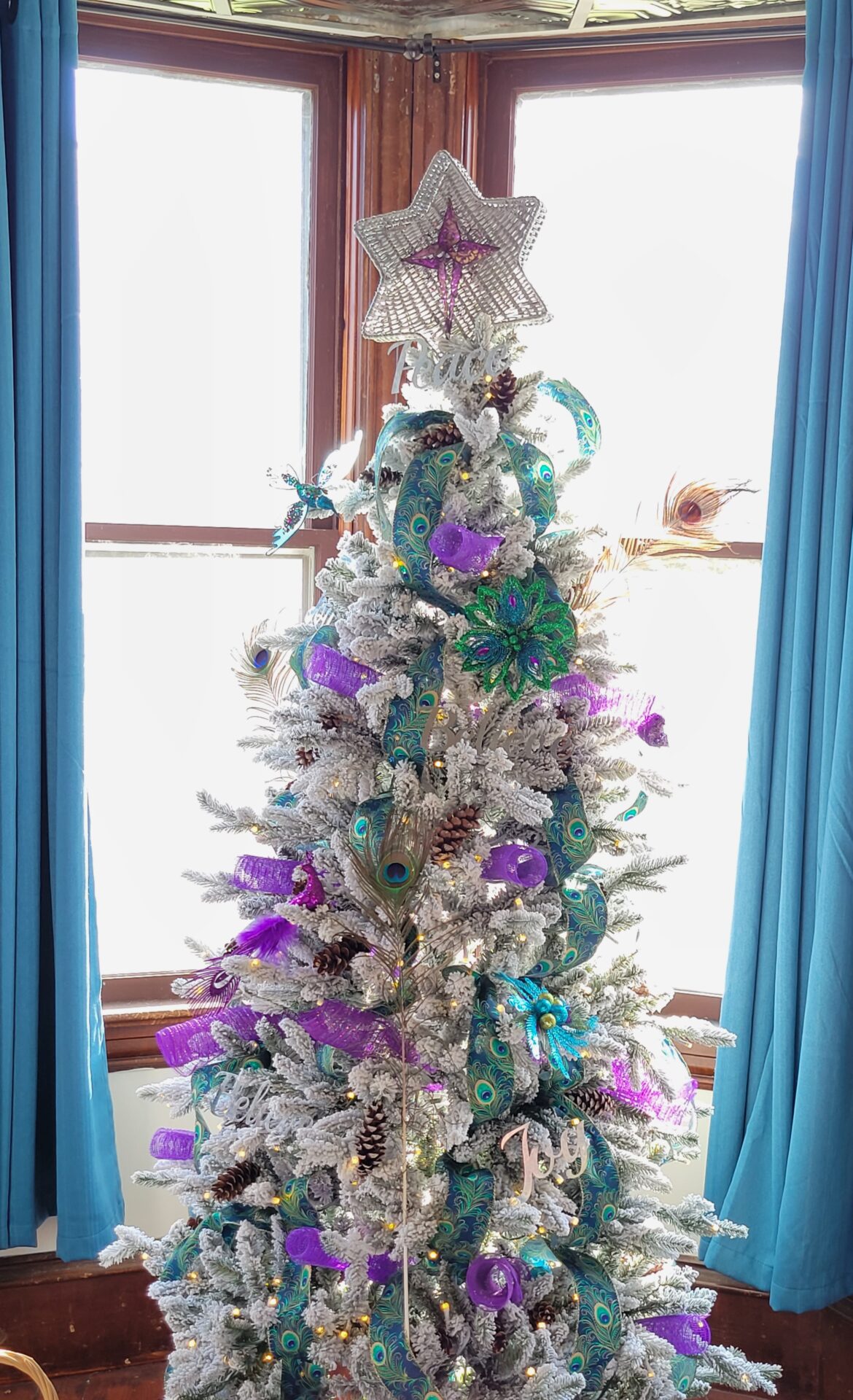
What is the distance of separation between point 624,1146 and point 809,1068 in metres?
0.52

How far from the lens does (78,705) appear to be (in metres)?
1.87

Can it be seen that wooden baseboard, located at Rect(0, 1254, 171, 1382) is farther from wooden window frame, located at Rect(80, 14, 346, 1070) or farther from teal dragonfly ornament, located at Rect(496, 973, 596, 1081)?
teal dragonfly ornament, located at Rect(496, 973, 596, 1081)

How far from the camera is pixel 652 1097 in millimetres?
1482

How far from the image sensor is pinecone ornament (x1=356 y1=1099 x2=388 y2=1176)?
1.29m

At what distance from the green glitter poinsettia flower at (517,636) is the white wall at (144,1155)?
3.80 ft

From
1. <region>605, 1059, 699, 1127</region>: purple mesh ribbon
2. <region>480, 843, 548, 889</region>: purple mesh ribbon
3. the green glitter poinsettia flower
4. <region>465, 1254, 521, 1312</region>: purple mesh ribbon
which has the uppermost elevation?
the green glitter poinsettia flower

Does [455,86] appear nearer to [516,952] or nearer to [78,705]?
[78,705]

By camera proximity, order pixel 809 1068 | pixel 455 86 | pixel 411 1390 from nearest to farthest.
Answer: pixel 411 1390, pixel 809 1068, pixel 455 86

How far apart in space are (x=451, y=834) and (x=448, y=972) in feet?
0.59

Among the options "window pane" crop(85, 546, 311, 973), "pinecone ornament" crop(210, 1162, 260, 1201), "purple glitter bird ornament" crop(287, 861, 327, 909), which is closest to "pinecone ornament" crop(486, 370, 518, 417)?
"purple glitter bird ornament" crop(287, 861, 327, 909)

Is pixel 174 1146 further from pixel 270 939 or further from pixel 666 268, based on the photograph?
pixel 666 268

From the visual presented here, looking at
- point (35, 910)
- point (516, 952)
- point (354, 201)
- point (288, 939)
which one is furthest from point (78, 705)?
point (354, 201)

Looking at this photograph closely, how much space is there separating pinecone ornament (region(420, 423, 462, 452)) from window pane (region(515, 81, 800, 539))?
73 cm

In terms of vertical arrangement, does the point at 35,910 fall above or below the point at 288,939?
below
